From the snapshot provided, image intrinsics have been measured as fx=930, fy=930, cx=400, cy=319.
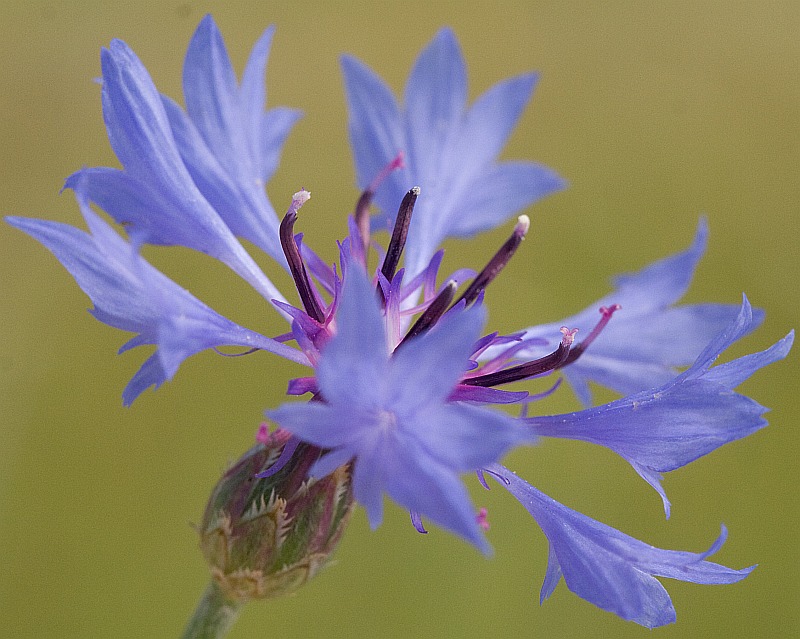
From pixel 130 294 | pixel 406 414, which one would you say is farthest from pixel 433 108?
pixel 406 414

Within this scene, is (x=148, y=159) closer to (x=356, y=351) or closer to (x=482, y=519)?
(x=356, y=351)

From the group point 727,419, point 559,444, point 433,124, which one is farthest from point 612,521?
point 727,419

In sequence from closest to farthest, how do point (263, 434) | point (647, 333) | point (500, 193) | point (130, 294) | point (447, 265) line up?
point (130, 294)
point (263, 434)
point (647, 333)
point (500, 193)
point (447, 265)

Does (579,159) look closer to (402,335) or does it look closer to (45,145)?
(45,145)

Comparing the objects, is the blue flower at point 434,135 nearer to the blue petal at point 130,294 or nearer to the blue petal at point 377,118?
the blue petal at point 377,118

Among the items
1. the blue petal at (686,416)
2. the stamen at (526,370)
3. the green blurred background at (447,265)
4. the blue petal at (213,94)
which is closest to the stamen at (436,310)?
the stamen at (526,370)
